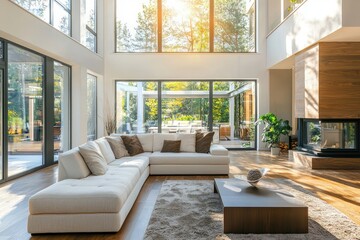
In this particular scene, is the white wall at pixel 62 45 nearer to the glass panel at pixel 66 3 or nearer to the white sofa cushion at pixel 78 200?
the glass panel at pixel 66 3

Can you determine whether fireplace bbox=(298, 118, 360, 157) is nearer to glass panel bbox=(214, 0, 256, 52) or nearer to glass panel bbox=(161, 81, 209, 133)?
glass panel bbox=(161, 81, 209, 133)

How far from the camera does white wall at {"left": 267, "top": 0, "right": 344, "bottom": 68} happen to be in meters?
5.46

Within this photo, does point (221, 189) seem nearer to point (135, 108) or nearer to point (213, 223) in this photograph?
point (213, 223)

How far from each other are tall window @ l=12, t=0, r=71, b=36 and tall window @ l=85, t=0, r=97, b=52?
115 cm

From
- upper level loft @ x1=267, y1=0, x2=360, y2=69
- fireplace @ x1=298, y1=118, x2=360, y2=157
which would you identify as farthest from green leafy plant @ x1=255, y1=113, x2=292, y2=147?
fireplace @ x1=298, y1=118, x2=360, y2=157

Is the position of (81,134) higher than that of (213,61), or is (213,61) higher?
(213,61)

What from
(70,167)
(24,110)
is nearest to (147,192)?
(70,167)

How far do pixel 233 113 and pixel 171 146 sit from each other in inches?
170

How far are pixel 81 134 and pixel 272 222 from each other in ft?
20.1

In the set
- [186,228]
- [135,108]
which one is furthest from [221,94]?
[186,228]

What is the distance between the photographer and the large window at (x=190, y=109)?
10008 mm

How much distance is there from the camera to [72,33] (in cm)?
766

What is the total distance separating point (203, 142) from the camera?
633 centimetres

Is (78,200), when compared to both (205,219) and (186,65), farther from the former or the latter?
(186,65)
